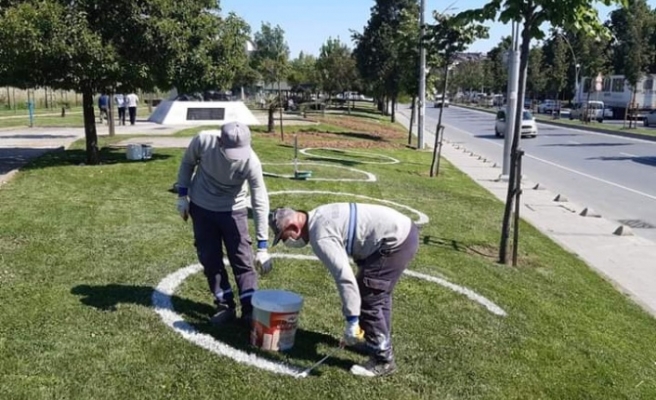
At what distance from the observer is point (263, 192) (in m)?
5.00

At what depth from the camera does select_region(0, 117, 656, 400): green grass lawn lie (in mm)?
4473

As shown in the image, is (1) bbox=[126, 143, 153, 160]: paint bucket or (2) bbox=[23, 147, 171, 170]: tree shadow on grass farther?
(1) bbox=[126, 143, 153, 160]: paint bucket

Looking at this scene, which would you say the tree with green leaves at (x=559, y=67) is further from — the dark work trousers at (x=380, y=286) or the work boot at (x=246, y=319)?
the dark work trousers at (x=380, y=286)

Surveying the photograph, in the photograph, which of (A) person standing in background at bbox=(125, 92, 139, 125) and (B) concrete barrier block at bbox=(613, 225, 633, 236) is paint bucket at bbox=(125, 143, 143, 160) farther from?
(A) person standing in background at bbox=(125, 92, 139, 125)

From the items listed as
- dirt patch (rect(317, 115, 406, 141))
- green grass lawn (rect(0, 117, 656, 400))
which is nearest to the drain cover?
green grass lawn (rect(0, 117, 656, 400))

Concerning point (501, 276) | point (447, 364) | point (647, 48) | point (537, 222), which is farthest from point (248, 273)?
point (647, 48)

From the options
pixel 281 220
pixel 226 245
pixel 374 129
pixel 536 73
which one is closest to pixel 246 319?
pixel 226 245

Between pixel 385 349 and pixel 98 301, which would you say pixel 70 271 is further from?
pixel 385 349

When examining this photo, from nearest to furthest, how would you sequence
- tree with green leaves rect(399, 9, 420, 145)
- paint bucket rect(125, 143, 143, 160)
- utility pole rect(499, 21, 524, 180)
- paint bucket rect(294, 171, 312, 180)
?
paint bucket rect(294, 171, 312, 180)
paint bucket rect(125, 143, 143, 160)
utility pole rect(499, 21, 524, 180)
tree with green leaves rect(399, 9, 420, 145)

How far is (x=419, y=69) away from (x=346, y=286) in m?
22.3

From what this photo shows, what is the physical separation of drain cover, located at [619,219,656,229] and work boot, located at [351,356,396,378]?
893 centimetres

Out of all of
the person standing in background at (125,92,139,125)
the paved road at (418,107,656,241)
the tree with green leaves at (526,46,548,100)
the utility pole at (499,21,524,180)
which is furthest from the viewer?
the tree with green leaves at (526,46,548,100)

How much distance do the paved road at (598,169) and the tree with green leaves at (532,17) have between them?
14.2 ft

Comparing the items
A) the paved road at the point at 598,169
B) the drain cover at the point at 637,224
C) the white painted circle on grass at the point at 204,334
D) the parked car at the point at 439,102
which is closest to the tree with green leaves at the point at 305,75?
the parked car at the point at 439,102
